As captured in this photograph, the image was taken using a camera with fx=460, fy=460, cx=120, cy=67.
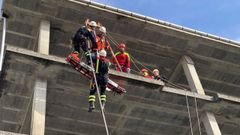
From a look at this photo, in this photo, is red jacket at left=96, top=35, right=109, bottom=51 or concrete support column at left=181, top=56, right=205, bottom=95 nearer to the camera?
red jacket at left=96, top=35, right=109, bottom=51

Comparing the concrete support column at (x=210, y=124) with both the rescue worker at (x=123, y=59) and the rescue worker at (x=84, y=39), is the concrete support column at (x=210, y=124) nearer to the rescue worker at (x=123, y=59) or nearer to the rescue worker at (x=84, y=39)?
the rescue worker at (x=123, y=59)

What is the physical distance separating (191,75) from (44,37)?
578cm

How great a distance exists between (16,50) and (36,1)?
2.94 m

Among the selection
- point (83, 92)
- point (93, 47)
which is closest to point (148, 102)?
point (83, 92)

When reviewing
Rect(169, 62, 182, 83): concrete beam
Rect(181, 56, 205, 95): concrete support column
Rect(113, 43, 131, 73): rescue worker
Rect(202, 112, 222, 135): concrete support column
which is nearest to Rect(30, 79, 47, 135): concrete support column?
Rect(113, 43, 131, 73): rescue worker

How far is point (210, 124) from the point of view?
1623 centimetres

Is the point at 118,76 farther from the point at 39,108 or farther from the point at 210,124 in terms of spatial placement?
the point at 210,124

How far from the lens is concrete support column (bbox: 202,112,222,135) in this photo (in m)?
16.0

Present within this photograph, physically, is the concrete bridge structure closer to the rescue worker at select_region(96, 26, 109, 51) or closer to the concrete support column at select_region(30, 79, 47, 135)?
the concrete support column at select_region(30, 79, 47, 135)

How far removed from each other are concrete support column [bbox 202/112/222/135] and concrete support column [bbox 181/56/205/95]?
0.88 m

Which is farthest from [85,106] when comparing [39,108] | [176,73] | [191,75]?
[176,73]

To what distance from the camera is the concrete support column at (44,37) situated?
15.2 metres

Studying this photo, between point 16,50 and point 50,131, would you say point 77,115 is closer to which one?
point 50,131

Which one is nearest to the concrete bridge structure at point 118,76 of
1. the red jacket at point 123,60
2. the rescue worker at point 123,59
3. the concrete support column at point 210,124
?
the concrete support column at point 210,124
